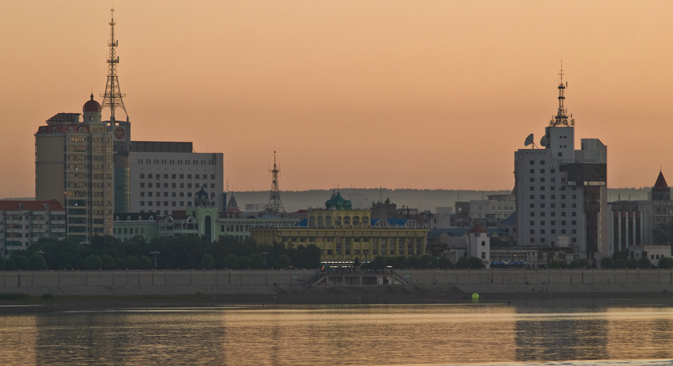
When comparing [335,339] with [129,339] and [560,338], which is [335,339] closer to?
[129,339]

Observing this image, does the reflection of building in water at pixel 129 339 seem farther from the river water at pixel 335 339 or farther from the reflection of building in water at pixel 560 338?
the reflection of building in water at pixel 560 338

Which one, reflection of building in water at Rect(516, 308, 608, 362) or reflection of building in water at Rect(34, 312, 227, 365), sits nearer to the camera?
reflection of building in water at Rect(34, 312, 227, 365)

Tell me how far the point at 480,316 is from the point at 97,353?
7031 cm

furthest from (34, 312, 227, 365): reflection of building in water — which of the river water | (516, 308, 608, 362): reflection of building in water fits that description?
(516, 308, 608, 362): reflection of building in water

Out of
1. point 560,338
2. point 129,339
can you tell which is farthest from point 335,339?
point 560,338

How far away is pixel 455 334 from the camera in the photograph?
531 ft

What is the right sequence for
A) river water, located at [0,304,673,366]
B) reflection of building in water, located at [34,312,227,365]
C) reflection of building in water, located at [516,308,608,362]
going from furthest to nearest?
reflection of building in water, located at [516,308,608,362], reflection of building in water, located at [34,312,227,365], river water, located at [0,304,673,366]

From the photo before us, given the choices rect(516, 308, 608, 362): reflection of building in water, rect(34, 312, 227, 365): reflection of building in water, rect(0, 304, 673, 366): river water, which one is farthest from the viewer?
rect(516, 308, 608, 362): reflection of building in water

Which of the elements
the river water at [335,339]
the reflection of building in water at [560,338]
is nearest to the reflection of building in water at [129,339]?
the river water at [335,339]

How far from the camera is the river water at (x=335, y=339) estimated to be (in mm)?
136000

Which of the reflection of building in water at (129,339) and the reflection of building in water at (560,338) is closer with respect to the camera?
Answer: the reflection of building in water at (129,339)

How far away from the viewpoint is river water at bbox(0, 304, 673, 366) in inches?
5354

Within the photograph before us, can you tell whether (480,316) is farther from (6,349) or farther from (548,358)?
(6,349)

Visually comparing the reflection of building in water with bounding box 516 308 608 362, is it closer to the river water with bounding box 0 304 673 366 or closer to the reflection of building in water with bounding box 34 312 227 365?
the river water with bounding box 0 304 673 366
